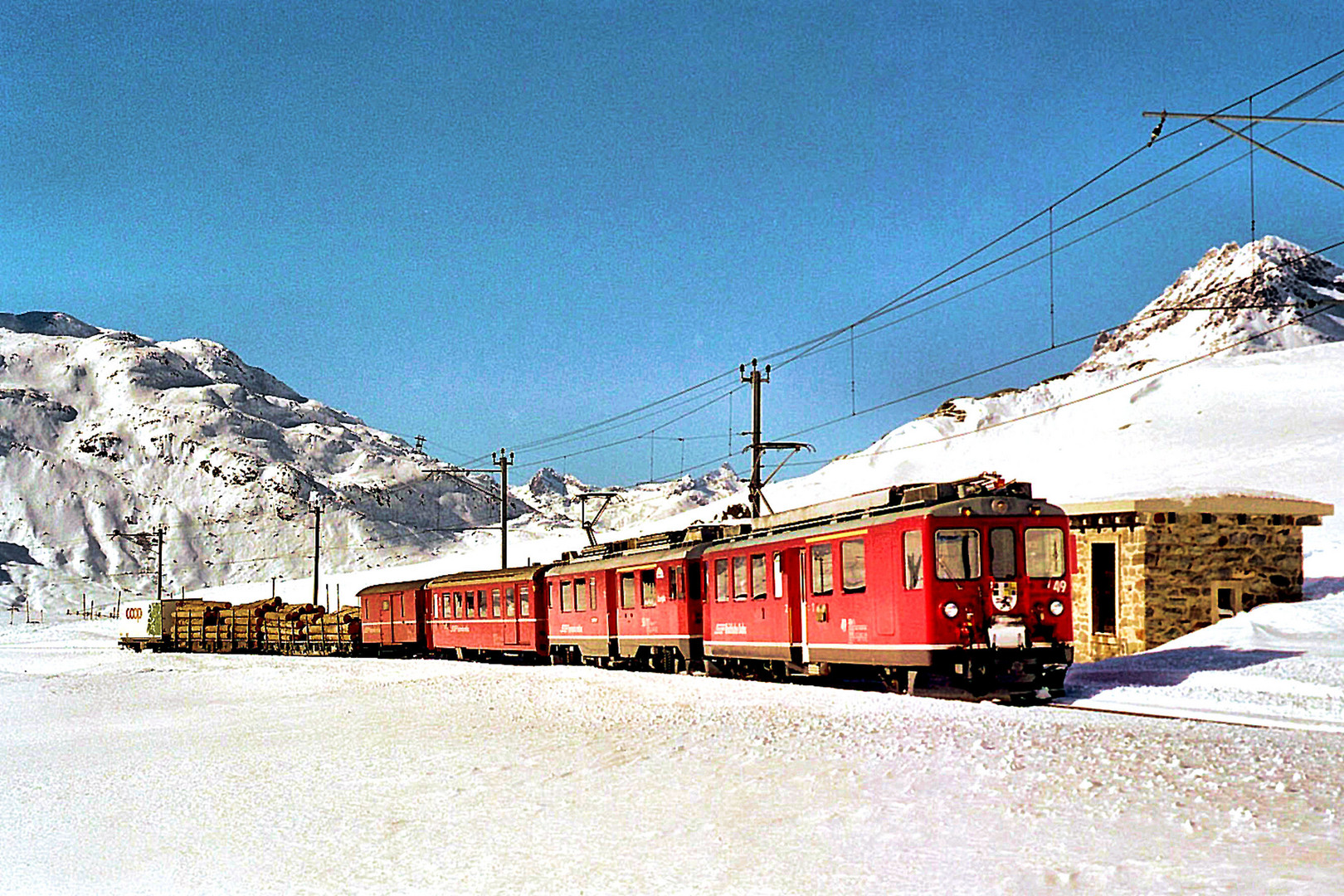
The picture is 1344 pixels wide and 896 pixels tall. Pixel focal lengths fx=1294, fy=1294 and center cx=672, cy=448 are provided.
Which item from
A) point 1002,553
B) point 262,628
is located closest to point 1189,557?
point 1002,553

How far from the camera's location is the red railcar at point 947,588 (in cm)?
2066

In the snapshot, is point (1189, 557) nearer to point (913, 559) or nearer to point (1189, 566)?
point (1189, 566)

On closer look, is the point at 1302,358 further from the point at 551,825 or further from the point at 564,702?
the point at 551,825

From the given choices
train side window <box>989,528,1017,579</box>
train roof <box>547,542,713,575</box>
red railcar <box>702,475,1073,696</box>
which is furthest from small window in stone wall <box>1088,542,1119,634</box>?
train roof <box>547,542,713,575</box>

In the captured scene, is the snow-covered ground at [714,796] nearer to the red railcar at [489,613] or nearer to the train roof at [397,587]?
the red railcar at [489,613]

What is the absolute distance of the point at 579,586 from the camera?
37312mm

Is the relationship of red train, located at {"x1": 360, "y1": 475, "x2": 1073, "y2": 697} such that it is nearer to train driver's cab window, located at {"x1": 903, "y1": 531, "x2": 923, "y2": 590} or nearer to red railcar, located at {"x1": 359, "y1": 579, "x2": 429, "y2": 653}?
train driver's cab window, located at {"x1": 903, "y1": 531, "x2": 923, "y2": 590}

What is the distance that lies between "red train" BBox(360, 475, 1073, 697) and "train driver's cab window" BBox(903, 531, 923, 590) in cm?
2

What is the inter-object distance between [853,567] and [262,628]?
4869 cm

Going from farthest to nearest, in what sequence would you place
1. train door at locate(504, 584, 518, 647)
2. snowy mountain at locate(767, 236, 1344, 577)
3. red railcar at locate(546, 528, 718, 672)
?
snowy mountain at locate(767, 236, 1344, 577)
train door at locate(504, 584, 518, 647)
red railcar at locate(546, 528, 718, 672)

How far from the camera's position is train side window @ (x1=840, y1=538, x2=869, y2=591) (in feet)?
73.8

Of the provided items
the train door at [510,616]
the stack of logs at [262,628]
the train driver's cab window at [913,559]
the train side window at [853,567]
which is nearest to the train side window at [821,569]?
the train side window at [853,567]

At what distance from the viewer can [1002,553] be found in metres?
21.2

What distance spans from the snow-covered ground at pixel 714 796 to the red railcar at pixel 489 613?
53.0 feet
